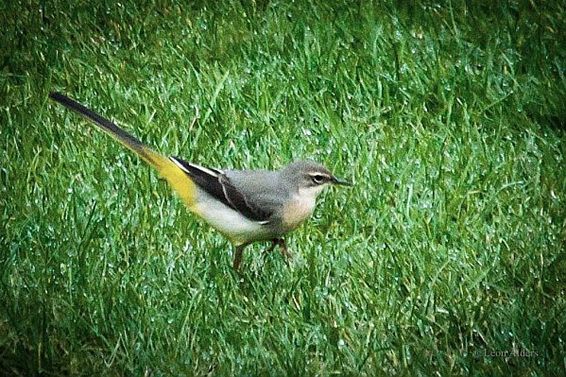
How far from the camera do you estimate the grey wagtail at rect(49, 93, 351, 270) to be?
17.6 ft

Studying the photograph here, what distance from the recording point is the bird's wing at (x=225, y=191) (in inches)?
211

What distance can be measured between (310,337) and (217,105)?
89.8 inches

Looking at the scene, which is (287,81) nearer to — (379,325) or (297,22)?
(297,22)

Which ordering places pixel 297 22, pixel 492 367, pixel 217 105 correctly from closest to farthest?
pixel 492 367 < pixel 217 105 < pixel 297 22

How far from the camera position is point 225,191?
5.41 meters

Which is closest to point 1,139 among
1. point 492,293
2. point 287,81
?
point 287,81

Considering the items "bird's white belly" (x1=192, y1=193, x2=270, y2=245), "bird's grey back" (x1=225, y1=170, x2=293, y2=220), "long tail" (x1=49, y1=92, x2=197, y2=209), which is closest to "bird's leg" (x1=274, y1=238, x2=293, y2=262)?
"bird's white belly" (x1=192, y1=193, x2=270, y2=245)

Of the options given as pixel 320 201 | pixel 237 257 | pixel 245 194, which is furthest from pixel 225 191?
pixel 320 201

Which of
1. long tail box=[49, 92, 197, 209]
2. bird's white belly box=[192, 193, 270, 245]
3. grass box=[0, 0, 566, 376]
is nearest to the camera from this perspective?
grass box=[0, 0, 566, 376]

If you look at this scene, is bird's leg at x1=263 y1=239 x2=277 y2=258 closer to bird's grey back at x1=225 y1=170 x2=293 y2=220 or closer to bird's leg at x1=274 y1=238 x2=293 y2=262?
bird's leg at x1=274 y1=238 x2=293 y2=262

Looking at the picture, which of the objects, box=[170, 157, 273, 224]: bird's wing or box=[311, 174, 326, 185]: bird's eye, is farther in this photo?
box=[311, 174, 326, 185]: bird's eye

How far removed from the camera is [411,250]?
5.59 m

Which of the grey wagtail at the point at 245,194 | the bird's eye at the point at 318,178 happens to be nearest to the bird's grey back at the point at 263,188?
the grey wagtail at the point at 245,194

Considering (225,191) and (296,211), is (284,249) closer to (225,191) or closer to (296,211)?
(296,211)
